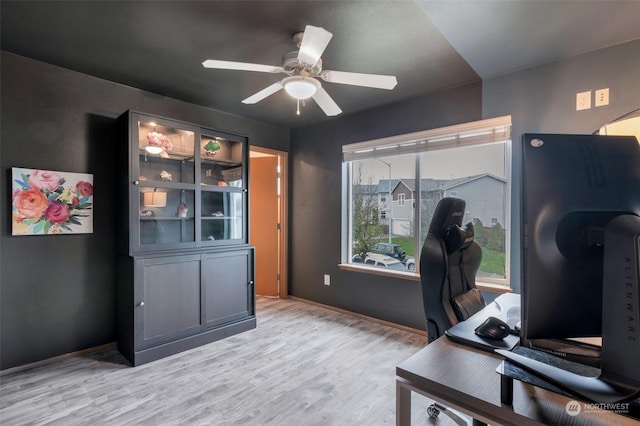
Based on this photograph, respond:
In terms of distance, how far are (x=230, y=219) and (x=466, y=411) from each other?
299 cm

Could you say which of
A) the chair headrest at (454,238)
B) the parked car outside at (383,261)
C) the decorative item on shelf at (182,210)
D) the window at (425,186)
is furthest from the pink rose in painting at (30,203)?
the parked car outside at (383,261)

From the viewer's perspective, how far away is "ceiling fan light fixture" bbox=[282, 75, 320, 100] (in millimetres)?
1884

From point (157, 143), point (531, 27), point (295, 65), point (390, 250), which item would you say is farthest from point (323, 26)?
point (390, 250)

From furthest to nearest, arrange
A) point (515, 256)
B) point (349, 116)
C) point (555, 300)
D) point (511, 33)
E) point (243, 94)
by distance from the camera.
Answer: point (349, 116) → point (243, 94) → point (515, 256) → point (511, 33) → point (555, 300)

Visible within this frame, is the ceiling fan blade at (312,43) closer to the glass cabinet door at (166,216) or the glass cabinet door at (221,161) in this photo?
the glass cabinet door at (221,161)

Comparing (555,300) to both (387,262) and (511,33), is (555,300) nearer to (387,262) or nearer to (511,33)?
(511,33)

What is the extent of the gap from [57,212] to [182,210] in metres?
0.95

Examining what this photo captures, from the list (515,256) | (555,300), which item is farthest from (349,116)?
(555,300)

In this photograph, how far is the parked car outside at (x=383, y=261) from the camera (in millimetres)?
3408

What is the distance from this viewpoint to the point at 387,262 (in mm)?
3504

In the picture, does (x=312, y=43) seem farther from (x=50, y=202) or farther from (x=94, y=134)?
(x=50, y=202)

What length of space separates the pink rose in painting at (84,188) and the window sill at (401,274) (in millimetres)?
2684

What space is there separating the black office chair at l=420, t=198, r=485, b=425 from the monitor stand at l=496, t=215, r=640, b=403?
2.50 ft

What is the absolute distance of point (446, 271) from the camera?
57.1 inches
